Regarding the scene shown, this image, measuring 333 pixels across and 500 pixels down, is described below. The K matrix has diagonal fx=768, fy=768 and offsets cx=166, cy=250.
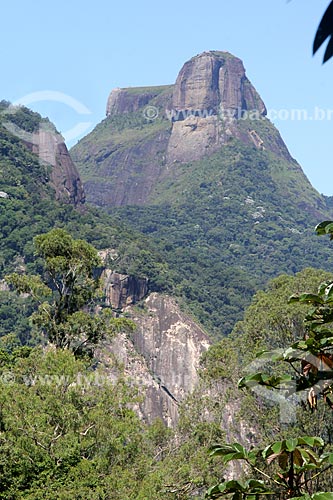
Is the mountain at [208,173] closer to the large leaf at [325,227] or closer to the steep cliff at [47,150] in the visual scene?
the steep cliff at [47,150]

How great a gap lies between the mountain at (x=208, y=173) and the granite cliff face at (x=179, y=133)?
8.4 inches

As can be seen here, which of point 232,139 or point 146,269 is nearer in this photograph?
point 146,269

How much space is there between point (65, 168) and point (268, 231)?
186 ft

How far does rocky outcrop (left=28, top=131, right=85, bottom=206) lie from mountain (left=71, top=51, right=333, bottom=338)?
3347cm

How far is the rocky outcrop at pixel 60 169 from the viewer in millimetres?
94875

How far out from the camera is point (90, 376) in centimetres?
1728

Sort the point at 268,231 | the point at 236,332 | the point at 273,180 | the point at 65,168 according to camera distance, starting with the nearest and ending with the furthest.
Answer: the point at 236,332, the point at 65,168, the point at 268,231, the point at 273,180

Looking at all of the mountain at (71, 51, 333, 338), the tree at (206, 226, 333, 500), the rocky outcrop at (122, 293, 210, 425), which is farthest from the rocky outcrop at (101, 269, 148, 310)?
the tree at (206, 226, 333, 500)

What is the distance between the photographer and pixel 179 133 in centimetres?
16412

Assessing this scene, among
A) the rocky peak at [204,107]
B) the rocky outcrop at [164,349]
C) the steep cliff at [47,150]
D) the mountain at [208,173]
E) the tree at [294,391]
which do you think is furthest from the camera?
the rocky peak at [204,107]

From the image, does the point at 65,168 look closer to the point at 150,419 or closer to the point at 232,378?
the point at 150,419

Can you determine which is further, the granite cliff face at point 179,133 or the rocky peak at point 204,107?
the granite cliff face at point 179,133

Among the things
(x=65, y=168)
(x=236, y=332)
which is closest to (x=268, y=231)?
(x=65, y=168)

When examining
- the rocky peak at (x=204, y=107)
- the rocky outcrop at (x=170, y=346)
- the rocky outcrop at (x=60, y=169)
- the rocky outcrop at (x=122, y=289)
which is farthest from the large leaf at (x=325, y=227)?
the rocky peak at (x=204, y=107)
